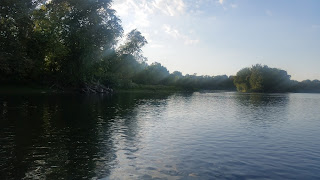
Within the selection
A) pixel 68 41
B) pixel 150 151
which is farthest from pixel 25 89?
pixel 150 151

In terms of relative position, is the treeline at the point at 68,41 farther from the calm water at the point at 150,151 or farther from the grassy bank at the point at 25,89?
the calm water at the point at 150,151

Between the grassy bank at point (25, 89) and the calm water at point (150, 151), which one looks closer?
the calm water at point (150, 151)

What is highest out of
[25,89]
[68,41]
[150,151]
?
[68,41]

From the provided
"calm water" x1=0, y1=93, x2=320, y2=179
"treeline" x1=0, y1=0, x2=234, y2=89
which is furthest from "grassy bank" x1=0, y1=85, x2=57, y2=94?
"calm water" x1=0, y1=93, x2=320, y2=179

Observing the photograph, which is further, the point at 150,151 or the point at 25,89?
the point at 25,89

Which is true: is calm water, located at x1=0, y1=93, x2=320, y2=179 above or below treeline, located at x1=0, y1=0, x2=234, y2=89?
below

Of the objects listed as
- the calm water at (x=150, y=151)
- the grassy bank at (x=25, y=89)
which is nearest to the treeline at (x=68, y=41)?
the grassy bank at (x=25, y=89)

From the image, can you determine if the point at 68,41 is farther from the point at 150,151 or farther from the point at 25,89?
the point at 150,151

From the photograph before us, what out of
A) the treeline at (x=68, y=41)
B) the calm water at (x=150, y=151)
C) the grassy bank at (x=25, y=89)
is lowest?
the calm water at (x=150, y=151)

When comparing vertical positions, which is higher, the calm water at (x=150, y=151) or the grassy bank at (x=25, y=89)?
the grassy bank at (x=25, y=89)

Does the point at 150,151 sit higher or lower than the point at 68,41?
lower

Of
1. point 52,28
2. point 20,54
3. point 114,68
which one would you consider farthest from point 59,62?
point 20,54

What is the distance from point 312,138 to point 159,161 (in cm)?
1766

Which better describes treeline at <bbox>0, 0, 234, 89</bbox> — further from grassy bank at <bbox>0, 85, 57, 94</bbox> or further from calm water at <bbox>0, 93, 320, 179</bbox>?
calm water at <bbox>0, 93, 320, 179</bbox>
